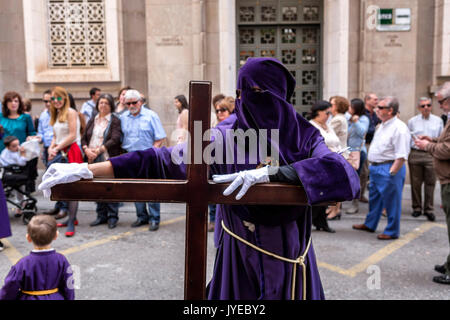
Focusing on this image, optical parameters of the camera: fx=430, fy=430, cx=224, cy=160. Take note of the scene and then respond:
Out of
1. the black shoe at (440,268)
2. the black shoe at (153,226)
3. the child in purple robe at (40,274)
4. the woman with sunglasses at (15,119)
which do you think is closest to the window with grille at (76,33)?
the woman with sunglasses at (15,119)

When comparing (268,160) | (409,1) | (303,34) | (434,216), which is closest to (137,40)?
(303,34)

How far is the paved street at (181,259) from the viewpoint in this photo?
4.07 metres

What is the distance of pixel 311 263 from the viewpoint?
7.66 feet

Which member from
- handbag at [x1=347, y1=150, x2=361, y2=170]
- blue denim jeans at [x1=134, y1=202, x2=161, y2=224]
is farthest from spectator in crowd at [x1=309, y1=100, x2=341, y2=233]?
blue denim jeans at [x1=134, y1=202, x2=161, y2=224]

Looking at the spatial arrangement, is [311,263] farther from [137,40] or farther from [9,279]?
[137,40]

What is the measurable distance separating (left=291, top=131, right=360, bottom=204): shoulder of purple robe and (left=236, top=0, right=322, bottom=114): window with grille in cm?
891

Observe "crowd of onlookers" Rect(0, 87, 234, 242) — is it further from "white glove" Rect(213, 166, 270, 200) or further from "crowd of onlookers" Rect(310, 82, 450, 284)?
"white glove" Rect(213, 166, 270, 200)

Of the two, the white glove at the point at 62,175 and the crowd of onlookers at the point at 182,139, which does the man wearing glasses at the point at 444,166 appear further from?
the white glove at the point at 62,175

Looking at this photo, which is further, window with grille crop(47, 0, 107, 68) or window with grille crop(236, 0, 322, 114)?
window with grille crop(236, 0, 322, 114)

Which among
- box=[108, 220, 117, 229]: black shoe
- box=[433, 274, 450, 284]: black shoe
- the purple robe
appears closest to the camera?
box=[433, 274, 450, 284]: black shoe

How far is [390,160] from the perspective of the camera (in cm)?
567

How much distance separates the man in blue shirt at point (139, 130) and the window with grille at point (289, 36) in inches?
189

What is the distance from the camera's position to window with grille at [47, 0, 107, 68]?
1012cm

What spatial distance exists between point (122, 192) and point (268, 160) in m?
0.76
